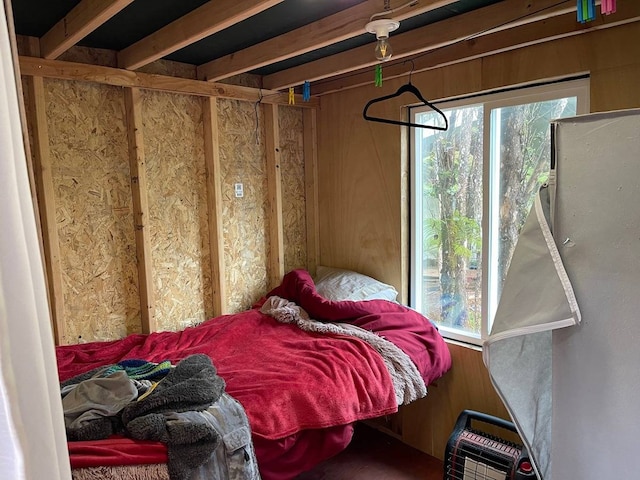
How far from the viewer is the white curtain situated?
427mm

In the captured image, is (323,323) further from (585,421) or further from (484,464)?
(585,421)

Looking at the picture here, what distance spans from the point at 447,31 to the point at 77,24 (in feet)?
5.40

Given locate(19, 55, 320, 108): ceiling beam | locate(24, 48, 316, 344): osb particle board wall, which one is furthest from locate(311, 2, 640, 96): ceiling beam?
locate(24, 48, 316, 344): osb particle board wall

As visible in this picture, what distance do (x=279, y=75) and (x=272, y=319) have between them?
1.61m

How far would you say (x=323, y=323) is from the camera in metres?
2.49

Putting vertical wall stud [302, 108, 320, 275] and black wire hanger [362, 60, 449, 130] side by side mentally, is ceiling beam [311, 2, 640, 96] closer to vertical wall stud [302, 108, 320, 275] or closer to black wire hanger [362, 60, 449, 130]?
black wire hanger [362, 60, 449, 130]

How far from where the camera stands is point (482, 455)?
2.05 meters

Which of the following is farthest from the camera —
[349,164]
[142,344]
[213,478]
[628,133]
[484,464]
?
[349,164]

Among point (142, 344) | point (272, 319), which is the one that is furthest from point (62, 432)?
point (272, 319)

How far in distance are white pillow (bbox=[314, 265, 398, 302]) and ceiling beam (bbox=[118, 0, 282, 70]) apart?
1611 mm

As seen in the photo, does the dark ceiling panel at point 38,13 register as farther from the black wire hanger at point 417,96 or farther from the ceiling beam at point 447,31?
the black wire hanger at point 417,96

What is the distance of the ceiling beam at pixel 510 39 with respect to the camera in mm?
1869

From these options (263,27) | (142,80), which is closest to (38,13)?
(142,80)

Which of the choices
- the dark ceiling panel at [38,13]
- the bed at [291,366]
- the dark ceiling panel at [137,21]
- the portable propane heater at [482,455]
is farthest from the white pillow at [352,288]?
the dark ceiling panel at [38,13]
